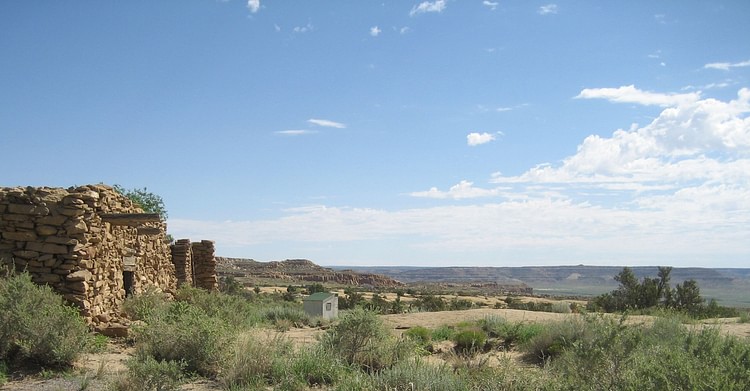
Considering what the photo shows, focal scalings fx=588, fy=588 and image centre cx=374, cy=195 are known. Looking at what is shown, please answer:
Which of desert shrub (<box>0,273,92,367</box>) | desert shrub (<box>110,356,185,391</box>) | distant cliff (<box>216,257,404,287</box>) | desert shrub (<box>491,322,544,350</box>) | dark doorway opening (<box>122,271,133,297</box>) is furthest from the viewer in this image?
distant cliff (<box>216,257,404,287</box>)

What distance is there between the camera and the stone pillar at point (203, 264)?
21688 mm

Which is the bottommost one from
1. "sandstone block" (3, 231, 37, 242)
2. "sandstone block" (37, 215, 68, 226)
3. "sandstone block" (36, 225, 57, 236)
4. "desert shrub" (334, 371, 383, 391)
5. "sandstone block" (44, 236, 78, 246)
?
"desert shrub" (334, 371, 383, 391)

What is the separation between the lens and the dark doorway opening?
14.8 m

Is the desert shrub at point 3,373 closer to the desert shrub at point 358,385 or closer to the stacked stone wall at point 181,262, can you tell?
the desert shrub at point 358,385

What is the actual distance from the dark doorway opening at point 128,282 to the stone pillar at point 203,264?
21.9 feet

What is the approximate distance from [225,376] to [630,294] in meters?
23.6

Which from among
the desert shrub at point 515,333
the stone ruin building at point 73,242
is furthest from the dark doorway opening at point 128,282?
the desert shrub at point 515,333

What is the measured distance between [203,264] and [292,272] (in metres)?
51.6

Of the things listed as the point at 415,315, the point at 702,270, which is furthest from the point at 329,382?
the point at 702,270

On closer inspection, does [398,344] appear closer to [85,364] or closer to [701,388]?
[85,364]

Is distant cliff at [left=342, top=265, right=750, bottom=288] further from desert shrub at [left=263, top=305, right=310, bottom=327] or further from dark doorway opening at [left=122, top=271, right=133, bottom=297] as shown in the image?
dark doorway opening at [left=122, top=271, right=133, bottom=297]

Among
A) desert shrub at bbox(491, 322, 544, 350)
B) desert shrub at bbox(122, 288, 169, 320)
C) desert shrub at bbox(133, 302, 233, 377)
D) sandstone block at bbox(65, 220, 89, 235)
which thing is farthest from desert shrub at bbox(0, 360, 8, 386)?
desert shrub at bbox(491, 322, 544, 350)

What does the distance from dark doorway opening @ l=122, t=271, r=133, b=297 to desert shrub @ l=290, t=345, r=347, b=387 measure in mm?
7250

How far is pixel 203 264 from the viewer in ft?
71.3
